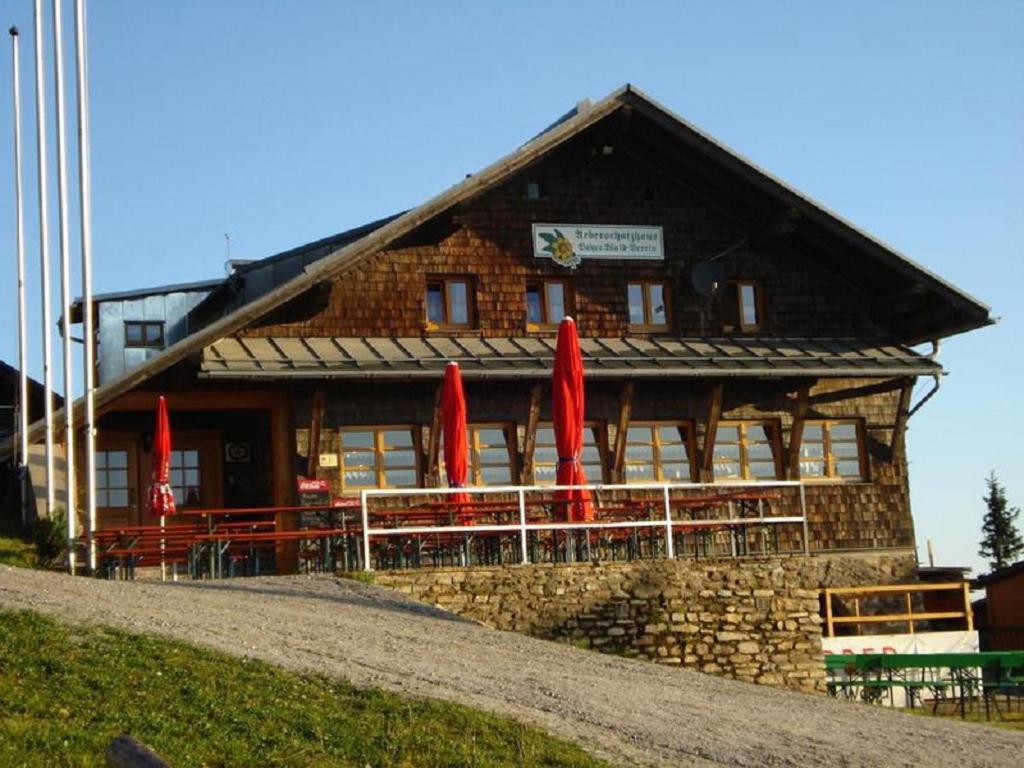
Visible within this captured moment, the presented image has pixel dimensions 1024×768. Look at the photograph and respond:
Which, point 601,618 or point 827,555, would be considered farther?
point 827,555

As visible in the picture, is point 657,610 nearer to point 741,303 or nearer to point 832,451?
point 832,451

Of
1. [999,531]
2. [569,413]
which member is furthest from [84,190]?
[999,531]

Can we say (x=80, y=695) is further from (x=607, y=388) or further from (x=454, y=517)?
(x=607, y=388)

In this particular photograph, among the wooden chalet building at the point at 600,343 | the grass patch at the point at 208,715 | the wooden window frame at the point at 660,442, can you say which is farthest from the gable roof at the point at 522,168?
the grass patch at the point at 208,715

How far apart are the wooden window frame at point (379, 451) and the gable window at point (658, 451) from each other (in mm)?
3309

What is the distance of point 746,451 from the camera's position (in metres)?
27.9

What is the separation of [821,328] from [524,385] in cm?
538

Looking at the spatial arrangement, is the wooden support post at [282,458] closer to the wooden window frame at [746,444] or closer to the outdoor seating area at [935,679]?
the wooden window frame at [746,444]

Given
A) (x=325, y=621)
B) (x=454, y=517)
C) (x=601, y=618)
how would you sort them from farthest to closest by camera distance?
(x=454, y=517) < (x=601, y=618) < (x=325, y=621)

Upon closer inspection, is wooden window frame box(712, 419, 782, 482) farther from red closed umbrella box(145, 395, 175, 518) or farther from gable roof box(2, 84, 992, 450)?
red closed umbrella box(145, 395, 175, 518)

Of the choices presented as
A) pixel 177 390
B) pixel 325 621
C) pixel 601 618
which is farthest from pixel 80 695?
pixel 177 390

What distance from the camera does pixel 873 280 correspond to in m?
29.1

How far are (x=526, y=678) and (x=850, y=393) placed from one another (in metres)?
13.2

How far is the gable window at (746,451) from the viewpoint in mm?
27750
